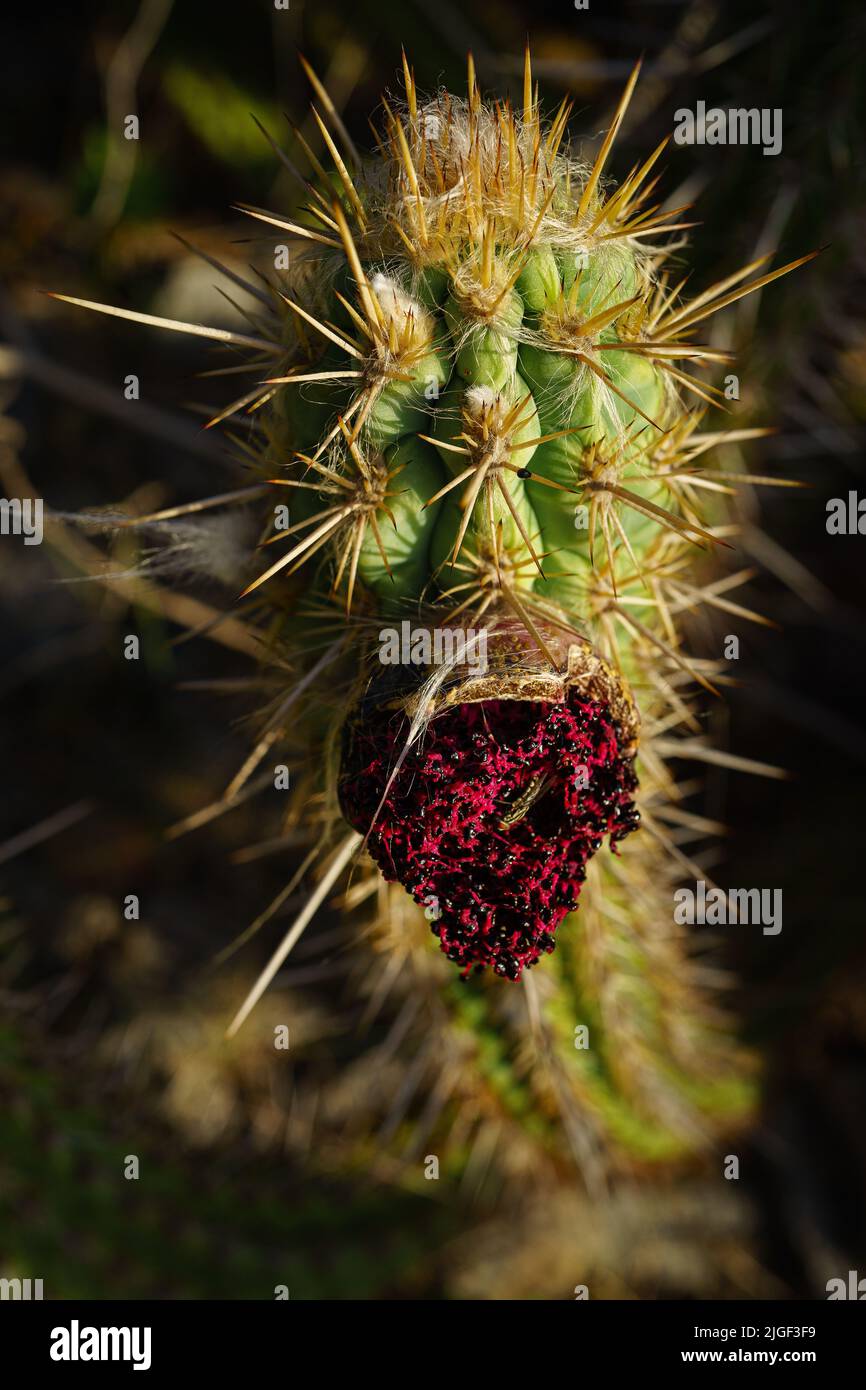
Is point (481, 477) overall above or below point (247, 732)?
above

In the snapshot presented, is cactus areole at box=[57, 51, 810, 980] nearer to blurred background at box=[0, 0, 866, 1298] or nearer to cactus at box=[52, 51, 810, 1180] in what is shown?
cactus at box=[52, 51, 810, 1180]

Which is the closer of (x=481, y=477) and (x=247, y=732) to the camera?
(x=481, y=477)

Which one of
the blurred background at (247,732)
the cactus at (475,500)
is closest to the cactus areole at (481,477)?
the cactus at (475,500)

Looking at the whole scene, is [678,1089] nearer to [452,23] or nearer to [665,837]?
[665,837]

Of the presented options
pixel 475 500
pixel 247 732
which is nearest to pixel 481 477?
pixel 475 500

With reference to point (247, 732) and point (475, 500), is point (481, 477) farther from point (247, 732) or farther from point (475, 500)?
point (247, 732)

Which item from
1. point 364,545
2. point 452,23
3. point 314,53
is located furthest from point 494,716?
point 314,53
